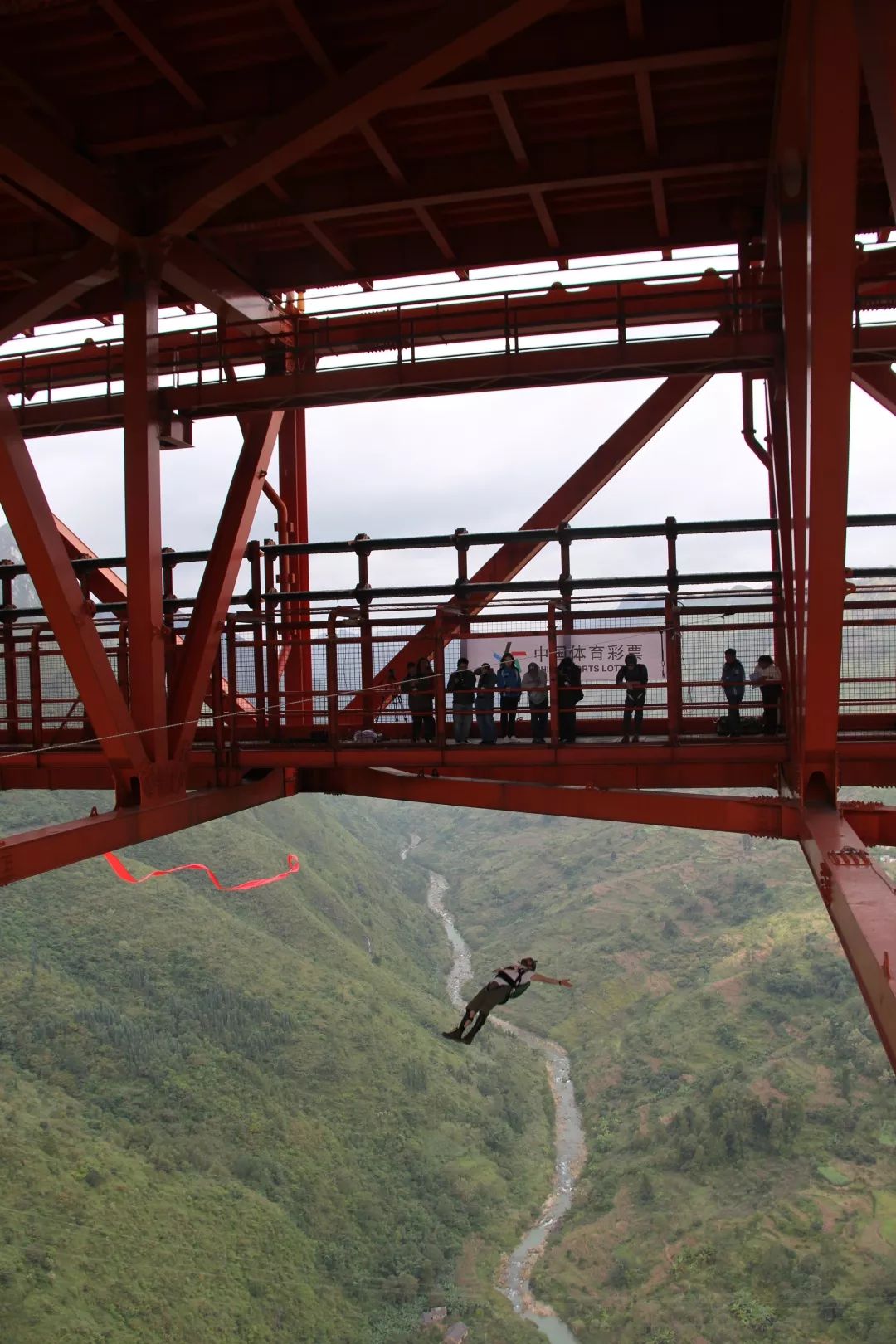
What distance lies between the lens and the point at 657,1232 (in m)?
46.9

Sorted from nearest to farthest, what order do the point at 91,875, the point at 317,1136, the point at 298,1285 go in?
the point at 298,1285, the point at 317,1136, the point at 91,875

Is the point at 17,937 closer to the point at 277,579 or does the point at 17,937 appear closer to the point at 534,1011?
the point at 534,1011

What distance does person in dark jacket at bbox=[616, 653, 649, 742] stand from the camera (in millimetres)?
10070

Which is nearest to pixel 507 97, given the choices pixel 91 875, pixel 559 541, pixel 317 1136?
pixel 559 541

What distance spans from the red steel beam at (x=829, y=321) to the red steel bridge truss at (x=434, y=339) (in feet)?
0.08

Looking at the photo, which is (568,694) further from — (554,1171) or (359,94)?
(554,1171)

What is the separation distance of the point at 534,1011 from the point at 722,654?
183 ft

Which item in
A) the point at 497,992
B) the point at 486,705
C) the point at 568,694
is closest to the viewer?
the point at 568,694

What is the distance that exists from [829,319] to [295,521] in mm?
9700

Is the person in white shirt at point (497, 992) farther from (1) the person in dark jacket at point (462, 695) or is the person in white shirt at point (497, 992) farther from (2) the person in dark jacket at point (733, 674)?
(2) the person in dark jacket at point (733, 674)

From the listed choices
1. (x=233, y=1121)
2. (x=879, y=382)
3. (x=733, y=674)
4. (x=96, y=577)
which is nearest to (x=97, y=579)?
(x=96, y=577)

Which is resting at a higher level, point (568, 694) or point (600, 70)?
point (600, 70)

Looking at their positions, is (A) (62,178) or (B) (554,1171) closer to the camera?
(A) (62,178)

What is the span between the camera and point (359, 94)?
7688 mm
